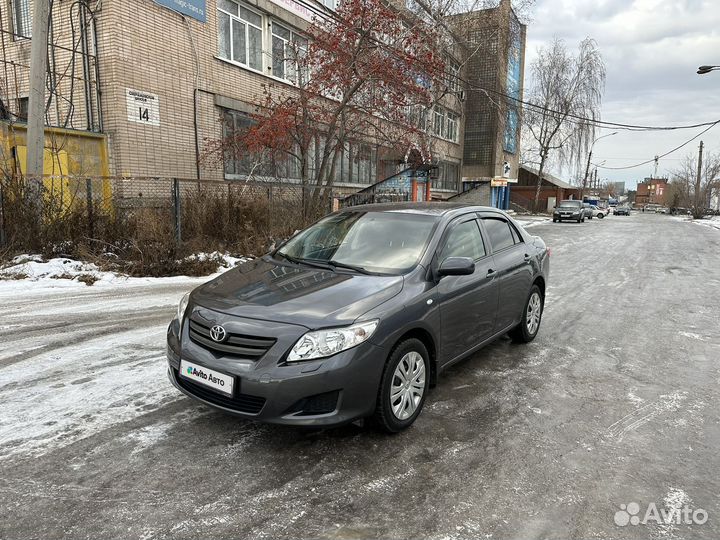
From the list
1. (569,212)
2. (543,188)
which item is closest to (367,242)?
(569,212)

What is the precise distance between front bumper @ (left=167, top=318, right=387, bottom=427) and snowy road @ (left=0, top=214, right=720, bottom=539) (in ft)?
1.07

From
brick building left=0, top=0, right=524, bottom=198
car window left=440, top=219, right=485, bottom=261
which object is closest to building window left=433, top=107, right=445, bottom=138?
brick building left=0, top=0, right=524, bottom=198

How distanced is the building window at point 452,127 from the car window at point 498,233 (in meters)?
29.6

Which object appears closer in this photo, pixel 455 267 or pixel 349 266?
pixel 455 267

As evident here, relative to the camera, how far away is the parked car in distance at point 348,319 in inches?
116

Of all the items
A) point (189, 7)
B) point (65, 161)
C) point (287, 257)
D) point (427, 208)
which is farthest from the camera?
point (189, 7)

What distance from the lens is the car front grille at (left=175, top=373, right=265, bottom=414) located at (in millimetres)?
2961

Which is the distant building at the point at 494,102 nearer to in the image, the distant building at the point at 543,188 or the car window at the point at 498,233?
the distant building at the point at 543,188

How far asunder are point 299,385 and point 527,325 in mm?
3369

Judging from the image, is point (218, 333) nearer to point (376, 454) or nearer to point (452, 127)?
point (376, 454)

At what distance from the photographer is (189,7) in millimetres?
13367

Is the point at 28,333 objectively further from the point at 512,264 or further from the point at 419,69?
the point at 419,69

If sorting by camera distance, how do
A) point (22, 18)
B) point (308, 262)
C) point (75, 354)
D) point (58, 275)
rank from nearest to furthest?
1. point (308, 262)
2. point (75, 354)
3. point (58, 275)
4. point (22, 18)

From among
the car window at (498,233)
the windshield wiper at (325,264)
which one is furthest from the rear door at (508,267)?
the windshield wiper at (325,264)
